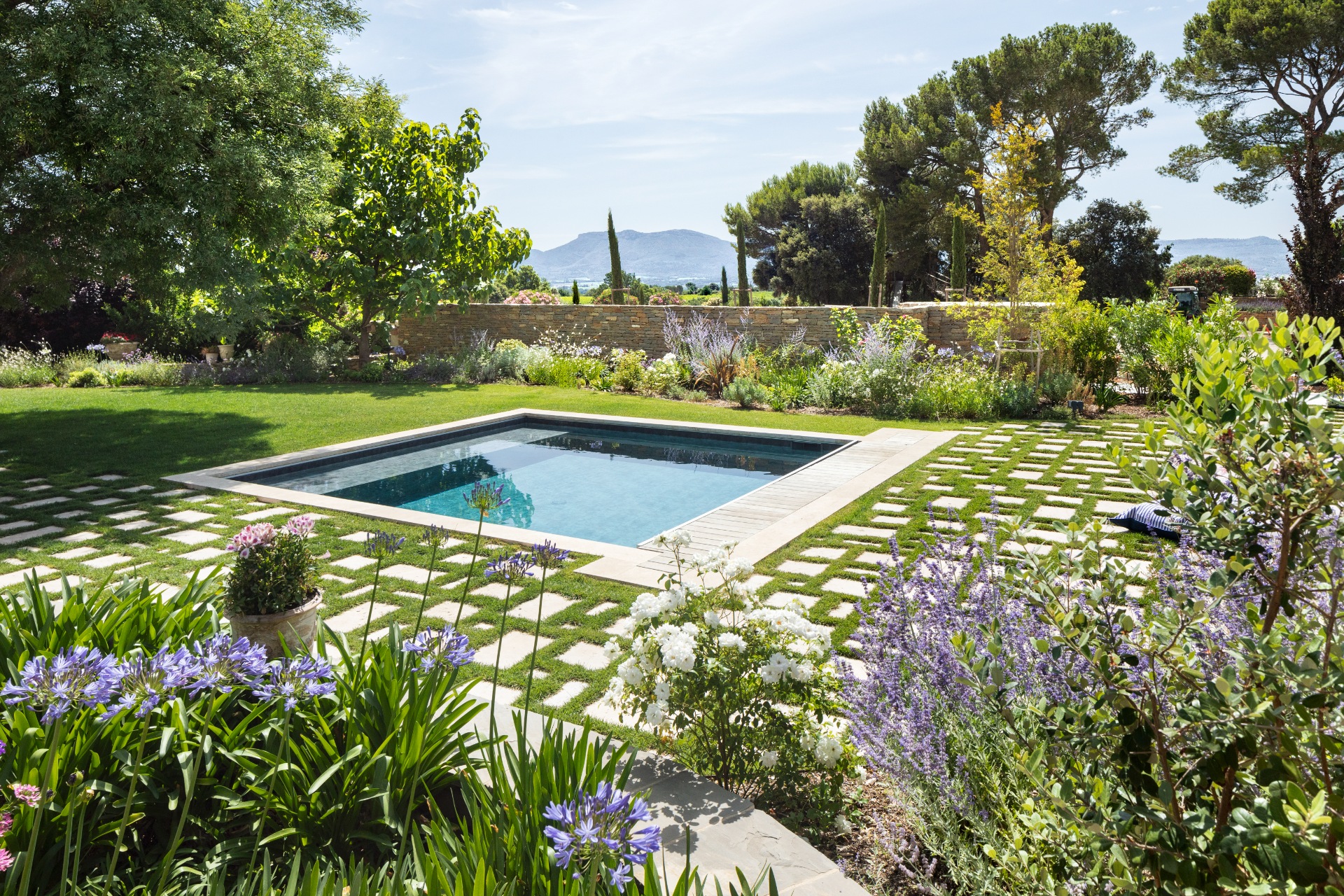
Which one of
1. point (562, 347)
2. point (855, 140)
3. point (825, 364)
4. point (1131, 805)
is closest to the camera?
point (1131, 805)

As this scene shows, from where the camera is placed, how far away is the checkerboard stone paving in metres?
3.43

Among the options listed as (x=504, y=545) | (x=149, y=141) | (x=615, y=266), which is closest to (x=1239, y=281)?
(x=615, y=266)

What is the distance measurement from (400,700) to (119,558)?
3.58m

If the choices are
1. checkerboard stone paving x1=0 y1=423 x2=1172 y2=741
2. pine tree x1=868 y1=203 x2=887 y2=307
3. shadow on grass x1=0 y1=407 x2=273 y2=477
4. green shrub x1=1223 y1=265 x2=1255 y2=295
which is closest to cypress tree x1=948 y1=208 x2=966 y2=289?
pine tree x1=868 y1=203 x2=887 y2=307

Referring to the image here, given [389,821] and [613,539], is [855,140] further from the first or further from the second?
[389,821]

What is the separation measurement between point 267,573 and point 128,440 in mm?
6666

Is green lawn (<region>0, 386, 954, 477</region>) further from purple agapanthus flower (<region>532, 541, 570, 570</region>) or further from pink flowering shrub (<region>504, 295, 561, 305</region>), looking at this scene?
pink flowering shrub (<region>504, 295, 561, 305</region>)

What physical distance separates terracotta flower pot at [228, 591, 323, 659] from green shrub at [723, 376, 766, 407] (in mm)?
8283

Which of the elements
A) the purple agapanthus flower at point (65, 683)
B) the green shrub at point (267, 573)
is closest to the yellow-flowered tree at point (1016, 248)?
the green shrub at point (267, 573)

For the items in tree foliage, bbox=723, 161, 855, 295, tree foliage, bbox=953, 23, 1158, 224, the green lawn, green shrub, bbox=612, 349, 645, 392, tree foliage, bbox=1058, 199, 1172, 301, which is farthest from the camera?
tree foliage, bbox=723, 161, 855, 295

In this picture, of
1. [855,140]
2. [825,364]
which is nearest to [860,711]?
[825,364]

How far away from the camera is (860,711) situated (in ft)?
6.84

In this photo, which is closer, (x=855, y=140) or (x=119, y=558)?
(x=119, y=558)

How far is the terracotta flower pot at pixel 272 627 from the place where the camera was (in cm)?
277
